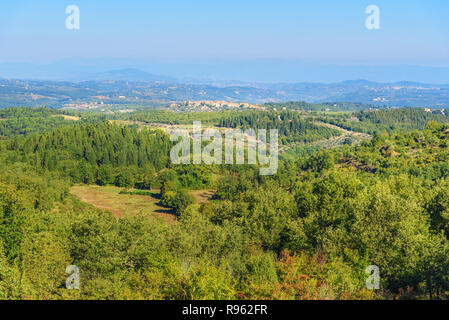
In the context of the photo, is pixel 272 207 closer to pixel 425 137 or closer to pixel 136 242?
pixel 136 242

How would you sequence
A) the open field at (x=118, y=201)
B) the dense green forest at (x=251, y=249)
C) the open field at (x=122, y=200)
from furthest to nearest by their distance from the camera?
the open field at (x=122, y=200) < the open field at (x=118, y=201) < the dense green forest at (x=251, y=249)

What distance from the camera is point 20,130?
170 metres

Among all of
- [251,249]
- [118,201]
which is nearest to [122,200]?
[118,201]

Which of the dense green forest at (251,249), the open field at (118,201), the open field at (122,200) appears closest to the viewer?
the dense green forest at (251,249)

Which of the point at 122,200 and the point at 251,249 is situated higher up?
the point at 251,249

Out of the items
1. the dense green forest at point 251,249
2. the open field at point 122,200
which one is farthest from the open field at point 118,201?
the dense green forest at point 251,249

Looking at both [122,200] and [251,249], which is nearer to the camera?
[251,249]

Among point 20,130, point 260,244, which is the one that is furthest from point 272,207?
point 20,130

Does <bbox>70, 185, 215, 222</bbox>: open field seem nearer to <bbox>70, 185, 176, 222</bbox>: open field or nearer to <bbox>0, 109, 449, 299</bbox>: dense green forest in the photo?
<bbox>70, 185, 176, 222</bbox>: open field

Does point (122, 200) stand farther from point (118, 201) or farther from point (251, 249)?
point (251, 249)

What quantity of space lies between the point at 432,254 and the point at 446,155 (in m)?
71.2

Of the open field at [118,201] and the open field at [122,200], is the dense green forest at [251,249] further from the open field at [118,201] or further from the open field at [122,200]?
the open field at [122,200]

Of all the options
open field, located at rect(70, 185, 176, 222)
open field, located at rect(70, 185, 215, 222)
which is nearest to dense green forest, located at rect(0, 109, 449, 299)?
open field, located at rect(70, 185, 176, 222)

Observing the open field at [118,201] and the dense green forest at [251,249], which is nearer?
the dense green forest at [251,249]
